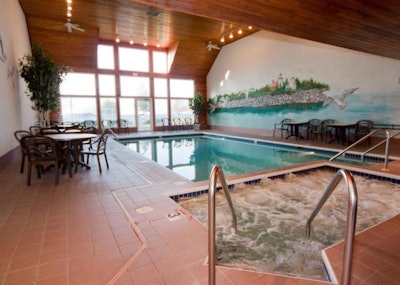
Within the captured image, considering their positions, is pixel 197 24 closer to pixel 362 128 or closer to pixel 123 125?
A: pixel 123 125

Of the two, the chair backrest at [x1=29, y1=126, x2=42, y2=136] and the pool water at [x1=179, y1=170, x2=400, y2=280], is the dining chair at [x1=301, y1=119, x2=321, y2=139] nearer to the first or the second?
the pool water at [x1=179, y1=170, x2=400, y2=280]

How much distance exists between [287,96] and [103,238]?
28.9ft

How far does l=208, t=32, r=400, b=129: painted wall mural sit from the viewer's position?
21.8 feet

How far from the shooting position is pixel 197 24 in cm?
874

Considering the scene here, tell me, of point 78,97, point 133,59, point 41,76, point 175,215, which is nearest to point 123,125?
point 78,97

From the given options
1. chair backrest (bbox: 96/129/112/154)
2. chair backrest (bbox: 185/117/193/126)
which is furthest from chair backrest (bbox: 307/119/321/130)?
chair backrest (bbox: 185/117/193/126)

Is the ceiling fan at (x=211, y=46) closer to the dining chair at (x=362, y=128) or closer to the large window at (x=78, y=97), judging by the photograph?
the large window at (x=78, y=97)

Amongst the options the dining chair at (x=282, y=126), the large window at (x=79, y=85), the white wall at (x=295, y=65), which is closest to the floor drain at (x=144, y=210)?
the white wall at (x=295, y=65)

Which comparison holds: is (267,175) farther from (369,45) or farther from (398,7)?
(369,45)

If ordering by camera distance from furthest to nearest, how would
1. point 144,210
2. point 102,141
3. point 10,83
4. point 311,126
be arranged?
1. point 311,126
2. point 10,83
3. point 102,141
4. point 144,210

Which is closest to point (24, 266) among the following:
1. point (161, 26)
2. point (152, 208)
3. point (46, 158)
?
point (152, 208)

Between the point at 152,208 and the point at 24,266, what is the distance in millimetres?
1220

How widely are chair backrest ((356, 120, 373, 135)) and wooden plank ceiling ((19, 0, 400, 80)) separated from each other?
206 centimetres

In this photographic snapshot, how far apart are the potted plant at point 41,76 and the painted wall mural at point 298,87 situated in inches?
298
